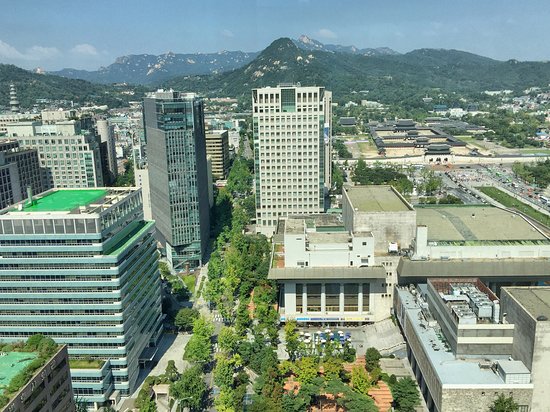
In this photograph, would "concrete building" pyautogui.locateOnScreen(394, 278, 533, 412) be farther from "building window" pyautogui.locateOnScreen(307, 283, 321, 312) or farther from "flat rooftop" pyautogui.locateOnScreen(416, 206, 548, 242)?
"flat rooftop" pyautogui.locateOnScreen(416, 206, 548, 242)

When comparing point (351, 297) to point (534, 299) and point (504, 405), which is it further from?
point (504, 405)

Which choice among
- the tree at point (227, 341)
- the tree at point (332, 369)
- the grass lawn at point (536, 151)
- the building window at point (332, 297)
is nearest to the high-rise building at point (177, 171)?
the building window at point (332, 297)

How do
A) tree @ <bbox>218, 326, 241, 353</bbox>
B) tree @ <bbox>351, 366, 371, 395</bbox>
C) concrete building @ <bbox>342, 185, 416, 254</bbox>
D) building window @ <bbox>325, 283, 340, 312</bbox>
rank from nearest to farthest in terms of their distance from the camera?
tree @ <bbox>351, 366, 371, 395</bbox> → tree @ <bbox>218, 326, 241, 353</bbox> → building window @ <bbox>325, 283, 340, 312</bbox> → concrete building @ <bbox>342, 185, 416, 254</bbox>

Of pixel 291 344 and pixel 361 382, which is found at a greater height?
pixel 361 382

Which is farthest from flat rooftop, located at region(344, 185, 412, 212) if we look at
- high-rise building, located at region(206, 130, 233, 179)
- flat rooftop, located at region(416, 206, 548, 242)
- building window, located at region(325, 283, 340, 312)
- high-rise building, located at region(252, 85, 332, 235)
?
high-rise building, located at region(206, 130, 233, 179)

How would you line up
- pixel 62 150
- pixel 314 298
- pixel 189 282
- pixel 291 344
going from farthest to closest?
pixel 62 150, pixel 189 282, pixel 314 298, pixel 291 344

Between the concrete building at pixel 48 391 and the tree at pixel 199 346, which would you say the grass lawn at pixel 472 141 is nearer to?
the tree at pixel 199 346

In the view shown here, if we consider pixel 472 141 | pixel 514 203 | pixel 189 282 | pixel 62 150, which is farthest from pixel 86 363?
pixel 472 141
